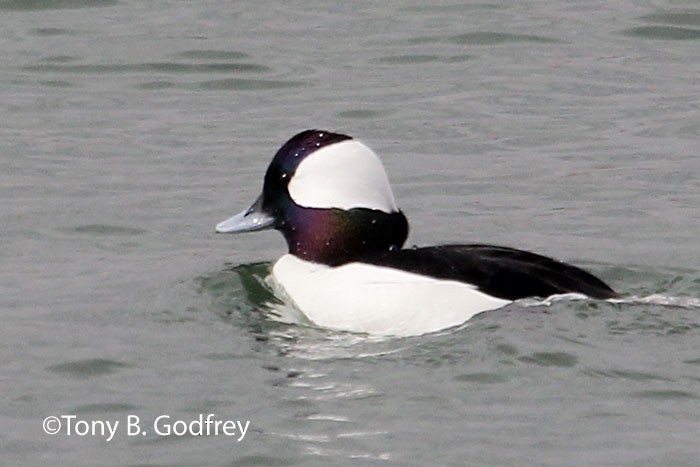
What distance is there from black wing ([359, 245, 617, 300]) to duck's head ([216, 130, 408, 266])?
0.54ft

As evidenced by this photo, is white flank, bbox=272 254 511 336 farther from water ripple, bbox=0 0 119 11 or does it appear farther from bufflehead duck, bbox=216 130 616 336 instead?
water ripple, bbox=0 0 119 11

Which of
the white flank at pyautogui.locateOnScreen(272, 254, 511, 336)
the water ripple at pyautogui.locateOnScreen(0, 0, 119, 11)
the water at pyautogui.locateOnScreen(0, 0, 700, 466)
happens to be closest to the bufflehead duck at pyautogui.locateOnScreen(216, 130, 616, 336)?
the white flank at pyautogui.locateOnScreen(272, 254, 511, 336)

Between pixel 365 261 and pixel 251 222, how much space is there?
0.75 m

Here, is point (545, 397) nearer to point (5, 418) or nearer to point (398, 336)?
point (398, 336)

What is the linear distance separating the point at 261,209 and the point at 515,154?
3.37 metres

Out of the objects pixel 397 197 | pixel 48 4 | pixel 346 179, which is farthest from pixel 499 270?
pixel 48 4

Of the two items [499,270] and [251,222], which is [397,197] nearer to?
[251,222]

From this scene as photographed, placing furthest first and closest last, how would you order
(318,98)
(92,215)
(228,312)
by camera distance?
(318,98)
(92,215)
(228,312)

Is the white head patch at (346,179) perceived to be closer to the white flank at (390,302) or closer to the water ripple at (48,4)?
the white flank at (390,302)

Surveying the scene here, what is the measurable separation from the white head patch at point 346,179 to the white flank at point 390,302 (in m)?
0.32

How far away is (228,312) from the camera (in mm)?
9211

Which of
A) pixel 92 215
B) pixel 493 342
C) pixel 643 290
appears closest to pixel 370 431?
pixel 493 342

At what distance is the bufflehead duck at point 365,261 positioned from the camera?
8.49 meters

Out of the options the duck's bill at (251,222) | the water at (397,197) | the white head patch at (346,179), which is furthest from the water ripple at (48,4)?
the white head patch at (346,179)
